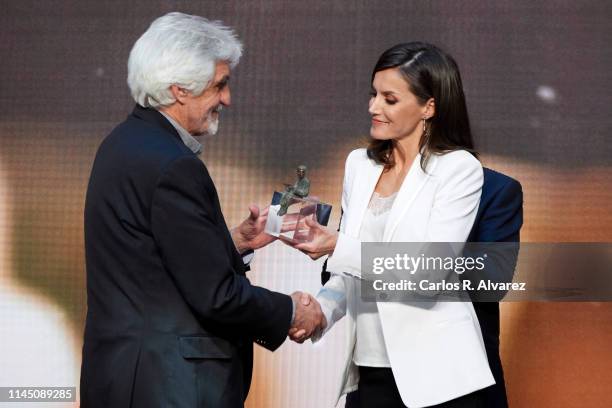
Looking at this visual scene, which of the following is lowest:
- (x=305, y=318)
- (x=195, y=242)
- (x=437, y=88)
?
(x=305, y=318)

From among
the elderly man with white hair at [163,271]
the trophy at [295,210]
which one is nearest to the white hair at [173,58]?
the elderly man with white hair at [163,271]

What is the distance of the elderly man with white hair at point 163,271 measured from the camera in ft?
6.10

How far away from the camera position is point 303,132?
141 inches

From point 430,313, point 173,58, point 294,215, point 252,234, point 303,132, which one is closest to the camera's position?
point 173,58

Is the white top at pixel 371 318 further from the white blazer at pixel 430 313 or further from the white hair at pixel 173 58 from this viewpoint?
the white hair at pixel 173 58

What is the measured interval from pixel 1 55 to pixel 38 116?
0.28 m

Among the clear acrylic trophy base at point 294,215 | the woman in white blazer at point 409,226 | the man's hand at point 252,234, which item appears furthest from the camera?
the man's hand at point 252,234

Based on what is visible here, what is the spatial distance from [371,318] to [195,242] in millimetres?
548

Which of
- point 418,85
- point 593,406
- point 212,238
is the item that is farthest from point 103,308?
point 593,406

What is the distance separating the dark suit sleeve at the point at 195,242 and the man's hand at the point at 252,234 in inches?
20.3

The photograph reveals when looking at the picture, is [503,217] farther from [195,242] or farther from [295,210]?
[195,242]

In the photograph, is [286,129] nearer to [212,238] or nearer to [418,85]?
[418,85]

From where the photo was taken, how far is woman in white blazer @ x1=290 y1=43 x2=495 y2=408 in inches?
82.7

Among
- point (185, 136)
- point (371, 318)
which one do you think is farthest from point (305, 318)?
point (185, 136)
